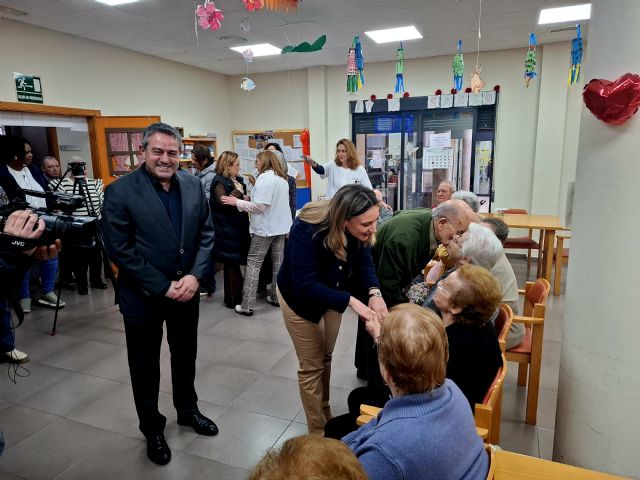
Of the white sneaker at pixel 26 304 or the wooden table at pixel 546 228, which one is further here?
the wooden table at pixel 546 228

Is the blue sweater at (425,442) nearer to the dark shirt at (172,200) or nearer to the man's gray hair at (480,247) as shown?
the man's gray hair at (480,247)

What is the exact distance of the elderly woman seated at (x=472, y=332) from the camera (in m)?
1.58

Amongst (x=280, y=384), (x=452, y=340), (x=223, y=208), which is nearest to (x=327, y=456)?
(x=452, y=340)

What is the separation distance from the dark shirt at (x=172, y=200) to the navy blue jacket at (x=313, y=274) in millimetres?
544

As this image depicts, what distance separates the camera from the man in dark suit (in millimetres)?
1950

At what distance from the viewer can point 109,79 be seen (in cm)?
572

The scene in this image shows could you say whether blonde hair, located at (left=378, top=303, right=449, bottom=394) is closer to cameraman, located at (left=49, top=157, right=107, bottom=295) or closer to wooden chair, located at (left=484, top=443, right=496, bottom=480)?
wooden chair, located at (left=484, top=443, right=496, bottom=480)

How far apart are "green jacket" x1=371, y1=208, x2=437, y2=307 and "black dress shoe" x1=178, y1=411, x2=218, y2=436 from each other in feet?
3.92

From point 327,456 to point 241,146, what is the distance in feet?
26.1

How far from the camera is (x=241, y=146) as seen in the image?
8.23 m

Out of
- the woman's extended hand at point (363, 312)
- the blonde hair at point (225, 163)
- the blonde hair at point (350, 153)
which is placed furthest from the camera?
the blonde hair at point (350, 153)

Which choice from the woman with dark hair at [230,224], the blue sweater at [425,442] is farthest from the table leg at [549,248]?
the blue sweater at [425,442]

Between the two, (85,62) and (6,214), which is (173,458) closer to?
(6,214)

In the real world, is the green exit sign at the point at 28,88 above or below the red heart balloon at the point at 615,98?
above
